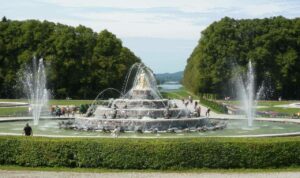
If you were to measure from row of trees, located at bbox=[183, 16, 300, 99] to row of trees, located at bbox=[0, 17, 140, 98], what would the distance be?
14.2 metres

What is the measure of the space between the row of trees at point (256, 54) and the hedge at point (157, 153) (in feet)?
205

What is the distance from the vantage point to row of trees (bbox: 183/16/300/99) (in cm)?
8288

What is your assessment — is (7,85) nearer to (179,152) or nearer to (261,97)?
(261,97)

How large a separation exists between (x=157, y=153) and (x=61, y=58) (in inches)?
2555

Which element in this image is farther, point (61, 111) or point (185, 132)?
point (61, 111)

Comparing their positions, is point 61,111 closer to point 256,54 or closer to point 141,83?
point 141,83

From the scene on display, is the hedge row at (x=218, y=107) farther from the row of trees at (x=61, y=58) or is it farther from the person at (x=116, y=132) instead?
the row of trees at (x=61, y=58)

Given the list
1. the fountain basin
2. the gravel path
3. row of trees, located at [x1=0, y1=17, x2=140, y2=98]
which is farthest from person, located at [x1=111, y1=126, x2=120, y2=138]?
row of trees, located at [x1=0, y1=17, x2=140, y2=98]

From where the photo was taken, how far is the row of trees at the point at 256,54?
82.9 meters

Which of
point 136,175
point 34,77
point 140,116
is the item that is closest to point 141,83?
point 140,116

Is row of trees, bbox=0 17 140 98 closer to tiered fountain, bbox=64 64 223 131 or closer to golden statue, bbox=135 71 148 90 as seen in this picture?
golden statue, bbox=135 71 148 90

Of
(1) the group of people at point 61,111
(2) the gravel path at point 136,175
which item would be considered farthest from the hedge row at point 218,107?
(2) the gravel path at point 136,175

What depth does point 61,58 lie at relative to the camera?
273ft

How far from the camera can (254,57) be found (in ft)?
272
